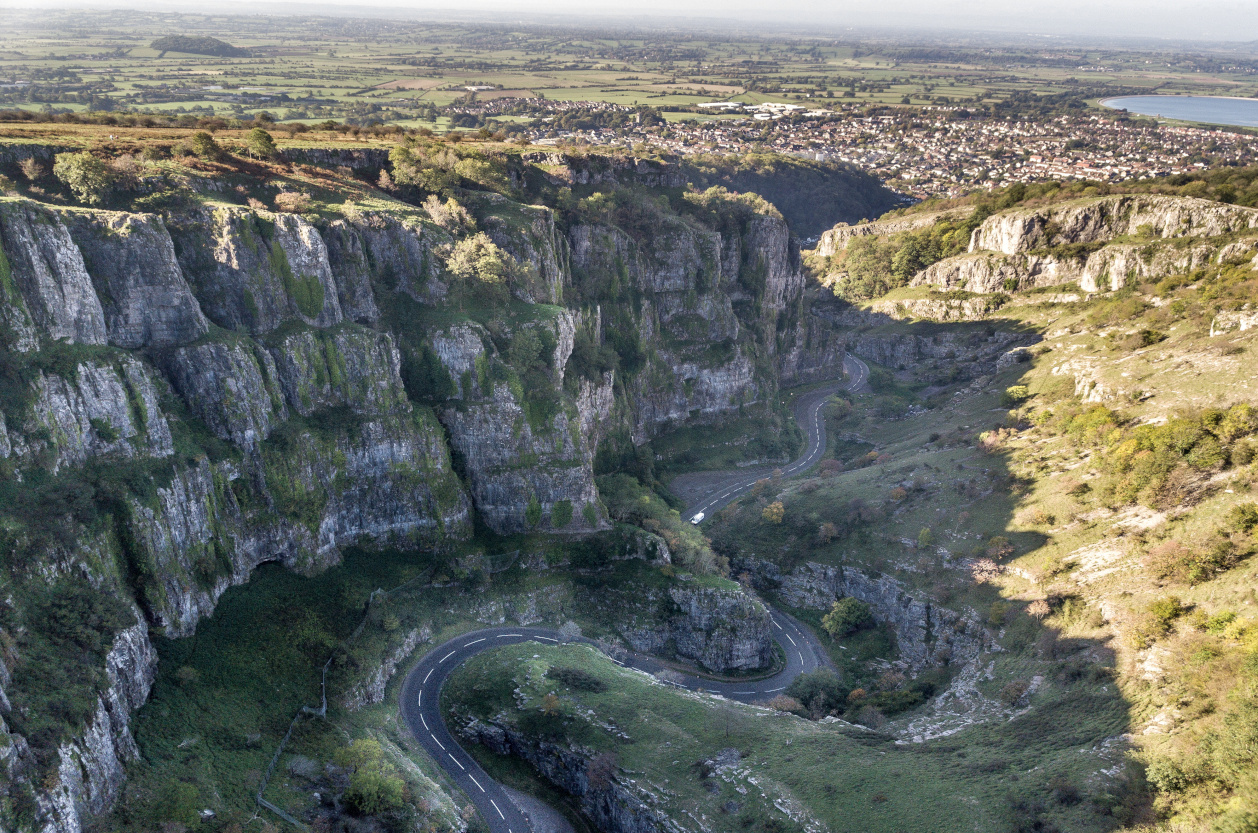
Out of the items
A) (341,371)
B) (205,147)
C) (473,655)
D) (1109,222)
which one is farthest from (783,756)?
(1109,222)

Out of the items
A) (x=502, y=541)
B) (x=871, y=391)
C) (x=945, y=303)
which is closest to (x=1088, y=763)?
(x=502, y=541)

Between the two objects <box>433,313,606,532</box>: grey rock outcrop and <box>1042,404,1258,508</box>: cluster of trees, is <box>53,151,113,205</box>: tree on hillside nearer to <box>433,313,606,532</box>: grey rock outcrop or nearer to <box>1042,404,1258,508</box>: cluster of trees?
<box>433,313,606,532</box>: grey rock outcrop

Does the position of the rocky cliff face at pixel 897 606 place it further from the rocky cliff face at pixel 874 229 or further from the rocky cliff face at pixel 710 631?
the rocky cliff face at pixel 874 229

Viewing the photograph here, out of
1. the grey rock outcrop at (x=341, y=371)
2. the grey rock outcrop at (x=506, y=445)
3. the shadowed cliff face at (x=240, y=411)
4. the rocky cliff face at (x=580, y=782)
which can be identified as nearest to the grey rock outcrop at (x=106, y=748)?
the shadowed cliff face at (x=240, y=411)

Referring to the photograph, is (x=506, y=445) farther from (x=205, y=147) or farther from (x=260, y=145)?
(x=260, y=145)

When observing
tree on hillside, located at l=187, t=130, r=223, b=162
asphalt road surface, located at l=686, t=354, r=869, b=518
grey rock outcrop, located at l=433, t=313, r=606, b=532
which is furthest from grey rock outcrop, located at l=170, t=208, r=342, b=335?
asphalt road surface, located at l=686, t=354, r=869, b=518
